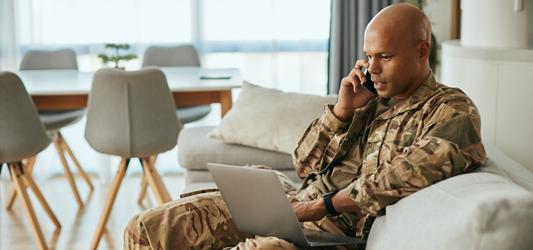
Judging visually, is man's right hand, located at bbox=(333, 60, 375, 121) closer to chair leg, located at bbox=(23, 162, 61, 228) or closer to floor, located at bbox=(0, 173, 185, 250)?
floor, located at bbox=(0, 173, 185, 250)

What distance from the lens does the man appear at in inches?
42.8

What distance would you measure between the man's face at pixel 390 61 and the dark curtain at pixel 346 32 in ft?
8.78

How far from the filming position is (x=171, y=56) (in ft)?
11.8

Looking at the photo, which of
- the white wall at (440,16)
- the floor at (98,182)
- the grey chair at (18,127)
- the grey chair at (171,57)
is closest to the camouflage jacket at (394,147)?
the floor at (98,182)

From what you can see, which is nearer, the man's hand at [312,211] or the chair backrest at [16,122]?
the man's hand at [312,211]

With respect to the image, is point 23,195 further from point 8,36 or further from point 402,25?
point 402,25

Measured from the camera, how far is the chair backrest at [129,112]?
2.40 metres

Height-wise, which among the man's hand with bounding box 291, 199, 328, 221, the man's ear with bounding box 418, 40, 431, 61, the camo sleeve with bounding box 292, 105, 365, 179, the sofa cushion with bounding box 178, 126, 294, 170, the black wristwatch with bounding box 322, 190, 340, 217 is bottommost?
the sofa cushion with bounding box 178, 126, 294, 170

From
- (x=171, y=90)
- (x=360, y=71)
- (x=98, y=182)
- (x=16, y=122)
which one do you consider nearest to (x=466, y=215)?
(x=360, y=71)

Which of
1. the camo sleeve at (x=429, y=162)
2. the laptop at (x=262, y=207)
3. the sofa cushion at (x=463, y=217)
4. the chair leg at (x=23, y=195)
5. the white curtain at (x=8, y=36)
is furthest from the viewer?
the white curtain at (x=8, y=36)

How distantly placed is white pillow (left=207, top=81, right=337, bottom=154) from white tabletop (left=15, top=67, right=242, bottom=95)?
45 centimetres

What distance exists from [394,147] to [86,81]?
2220mm

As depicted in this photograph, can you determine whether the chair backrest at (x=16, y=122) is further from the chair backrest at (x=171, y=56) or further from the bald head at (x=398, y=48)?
the bald head at (x=398, y=48)

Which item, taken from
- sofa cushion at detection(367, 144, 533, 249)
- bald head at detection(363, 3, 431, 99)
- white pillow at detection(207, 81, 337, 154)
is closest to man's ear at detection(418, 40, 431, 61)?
bald head at detection(363, 3, 431, 99)
